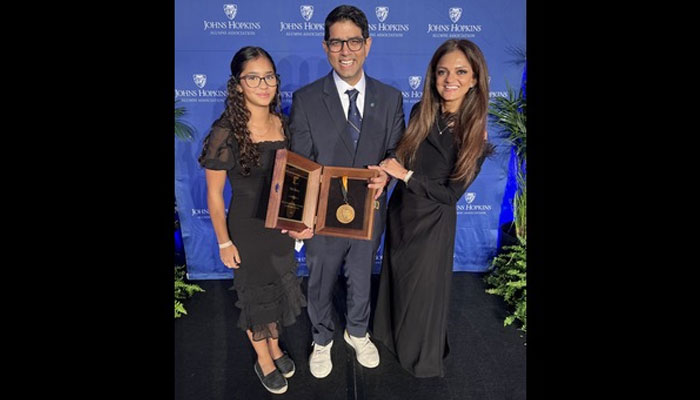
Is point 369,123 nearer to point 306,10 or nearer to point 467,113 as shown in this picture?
point 467,113

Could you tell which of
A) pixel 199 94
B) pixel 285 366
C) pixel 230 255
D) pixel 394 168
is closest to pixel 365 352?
pixel 285 366

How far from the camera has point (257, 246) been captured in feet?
7.76

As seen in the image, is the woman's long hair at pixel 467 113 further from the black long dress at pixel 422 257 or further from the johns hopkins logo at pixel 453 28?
the johns hopkins logo at pixel 453 28

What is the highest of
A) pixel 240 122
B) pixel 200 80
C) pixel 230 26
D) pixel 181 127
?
pixel 230 26

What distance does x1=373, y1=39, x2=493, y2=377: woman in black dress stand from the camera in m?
2.23

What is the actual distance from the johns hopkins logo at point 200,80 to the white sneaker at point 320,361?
2.93 metres

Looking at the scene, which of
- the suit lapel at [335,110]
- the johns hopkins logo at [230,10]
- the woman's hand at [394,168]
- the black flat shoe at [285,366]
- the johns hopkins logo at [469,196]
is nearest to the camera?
the woman's hand at [394,168]

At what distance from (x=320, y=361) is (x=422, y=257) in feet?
3.95

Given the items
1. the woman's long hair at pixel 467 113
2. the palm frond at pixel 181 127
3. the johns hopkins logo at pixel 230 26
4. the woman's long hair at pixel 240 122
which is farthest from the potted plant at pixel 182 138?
the woman's long hair at pixel 467 113

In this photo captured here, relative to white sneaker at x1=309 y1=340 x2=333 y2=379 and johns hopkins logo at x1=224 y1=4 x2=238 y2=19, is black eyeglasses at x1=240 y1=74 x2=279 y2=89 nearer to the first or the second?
white sneaker at x1=309 y1=340 x2=333 y2=379

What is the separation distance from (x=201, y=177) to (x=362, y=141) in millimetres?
2471

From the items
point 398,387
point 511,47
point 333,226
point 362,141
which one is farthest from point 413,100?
point 398,387

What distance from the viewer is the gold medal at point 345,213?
2393 mm

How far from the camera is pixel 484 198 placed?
4.45 meters
